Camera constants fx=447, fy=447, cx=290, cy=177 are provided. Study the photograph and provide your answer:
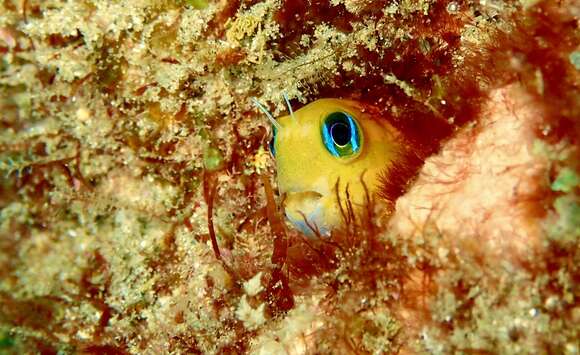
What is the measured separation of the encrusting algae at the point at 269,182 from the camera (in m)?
1.93

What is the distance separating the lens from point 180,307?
3.40m

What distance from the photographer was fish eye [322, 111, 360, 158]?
2918 millimetres

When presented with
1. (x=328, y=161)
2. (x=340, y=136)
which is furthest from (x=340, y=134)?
(x=328, y=161)

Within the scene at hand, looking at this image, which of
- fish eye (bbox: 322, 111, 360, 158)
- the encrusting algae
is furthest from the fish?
the encrusting algae

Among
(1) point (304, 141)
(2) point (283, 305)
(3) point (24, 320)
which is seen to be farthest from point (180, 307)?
(1) point (304, 141)

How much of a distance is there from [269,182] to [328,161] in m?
0.63

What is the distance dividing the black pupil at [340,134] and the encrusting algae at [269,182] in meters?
0.41

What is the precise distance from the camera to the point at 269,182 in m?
3.42

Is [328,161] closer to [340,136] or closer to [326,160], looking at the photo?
[326,160]

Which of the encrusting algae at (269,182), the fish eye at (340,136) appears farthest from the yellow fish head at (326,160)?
the encrusting algae at (269,182)

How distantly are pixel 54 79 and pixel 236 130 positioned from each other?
1422 millimetres

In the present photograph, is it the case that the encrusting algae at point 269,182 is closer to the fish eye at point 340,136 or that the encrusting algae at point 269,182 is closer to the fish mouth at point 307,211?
the fish mouth at point 307,211

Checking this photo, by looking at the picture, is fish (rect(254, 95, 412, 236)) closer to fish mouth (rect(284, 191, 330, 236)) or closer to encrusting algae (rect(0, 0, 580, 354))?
fish mouth (rect(284, 191, 330, 236))

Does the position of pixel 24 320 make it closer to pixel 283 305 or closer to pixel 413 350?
pixel 283 305
